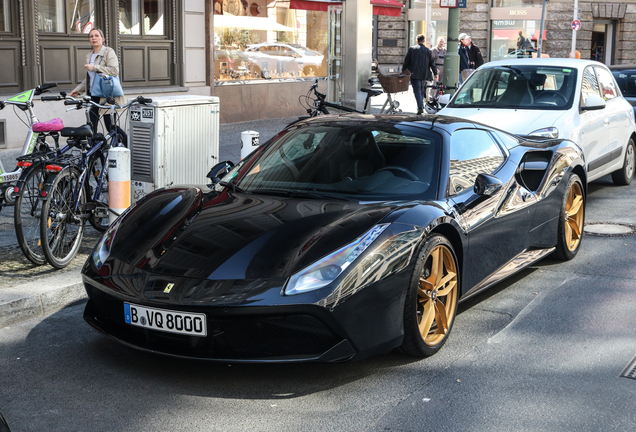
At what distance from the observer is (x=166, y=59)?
15531 millimetres

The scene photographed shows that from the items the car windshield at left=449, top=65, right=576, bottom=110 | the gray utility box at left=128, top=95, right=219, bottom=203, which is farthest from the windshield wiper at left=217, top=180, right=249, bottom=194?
the car windshield at left=449, top=65, right=576, bottom=110

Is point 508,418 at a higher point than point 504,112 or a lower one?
lower

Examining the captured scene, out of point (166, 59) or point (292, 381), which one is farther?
point (166, 59)

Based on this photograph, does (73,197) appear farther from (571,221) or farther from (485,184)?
(571,221)

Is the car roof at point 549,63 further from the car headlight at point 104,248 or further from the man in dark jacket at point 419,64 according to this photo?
the man in dark jacket at point 419,64

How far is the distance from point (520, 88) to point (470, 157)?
15.2 ft

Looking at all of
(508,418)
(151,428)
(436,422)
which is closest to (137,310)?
(151,428)

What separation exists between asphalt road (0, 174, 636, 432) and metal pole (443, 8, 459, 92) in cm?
1100

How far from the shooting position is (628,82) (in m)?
13.1

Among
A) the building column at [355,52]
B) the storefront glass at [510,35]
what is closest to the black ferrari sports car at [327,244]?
the building column at [355,52]

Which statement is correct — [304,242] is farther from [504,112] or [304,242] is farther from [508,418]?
[504,112]

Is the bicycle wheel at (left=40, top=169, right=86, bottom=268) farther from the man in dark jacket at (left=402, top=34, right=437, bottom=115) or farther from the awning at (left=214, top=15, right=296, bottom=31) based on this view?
the man in dark jacket at (left=402, top=34, right=437, bottom=115)

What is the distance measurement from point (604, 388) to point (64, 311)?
10.9 ft

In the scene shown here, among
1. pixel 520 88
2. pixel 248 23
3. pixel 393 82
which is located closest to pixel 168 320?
pixel 520 88
